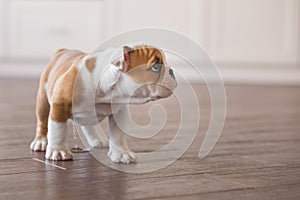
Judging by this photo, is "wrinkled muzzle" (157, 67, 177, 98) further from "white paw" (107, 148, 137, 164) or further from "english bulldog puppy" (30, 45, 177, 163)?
"white paw" (107, 148, 137, 164)

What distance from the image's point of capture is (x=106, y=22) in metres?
4.33

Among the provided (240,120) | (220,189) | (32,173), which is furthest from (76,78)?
(240,120)

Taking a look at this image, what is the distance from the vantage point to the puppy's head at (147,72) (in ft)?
3.23

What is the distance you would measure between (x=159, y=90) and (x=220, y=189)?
20 centimetres

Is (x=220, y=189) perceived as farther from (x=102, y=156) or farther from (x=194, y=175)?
(x=102, y=156)

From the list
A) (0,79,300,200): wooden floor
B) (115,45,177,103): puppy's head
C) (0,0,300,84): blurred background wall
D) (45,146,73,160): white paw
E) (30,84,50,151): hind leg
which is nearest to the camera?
(0,79,300,200): wooden floor

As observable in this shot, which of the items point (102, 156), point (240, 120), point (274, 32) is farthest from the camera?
point (274, 32)

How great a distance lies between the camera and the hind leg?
1.21m

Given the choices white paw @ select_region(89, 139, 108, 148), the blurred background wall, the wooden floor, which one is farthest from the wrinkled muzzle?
the blurred background wall

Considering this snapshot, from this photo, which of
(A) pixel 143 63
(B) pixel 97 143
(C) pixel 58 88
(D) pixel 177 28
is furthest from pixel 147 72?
(D) pixel 177 28

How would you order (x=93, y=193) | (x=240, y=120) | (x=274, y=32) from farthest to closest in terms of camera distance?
(x=274, y=32) → (x=240, y=120) → (x=93, y=193)

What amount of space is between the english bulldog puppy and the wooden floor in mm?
63

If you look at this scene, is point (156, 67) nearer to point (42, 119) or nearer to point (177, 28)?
point (42, 119)

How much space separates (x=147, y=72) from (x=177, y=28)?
11.1ft
